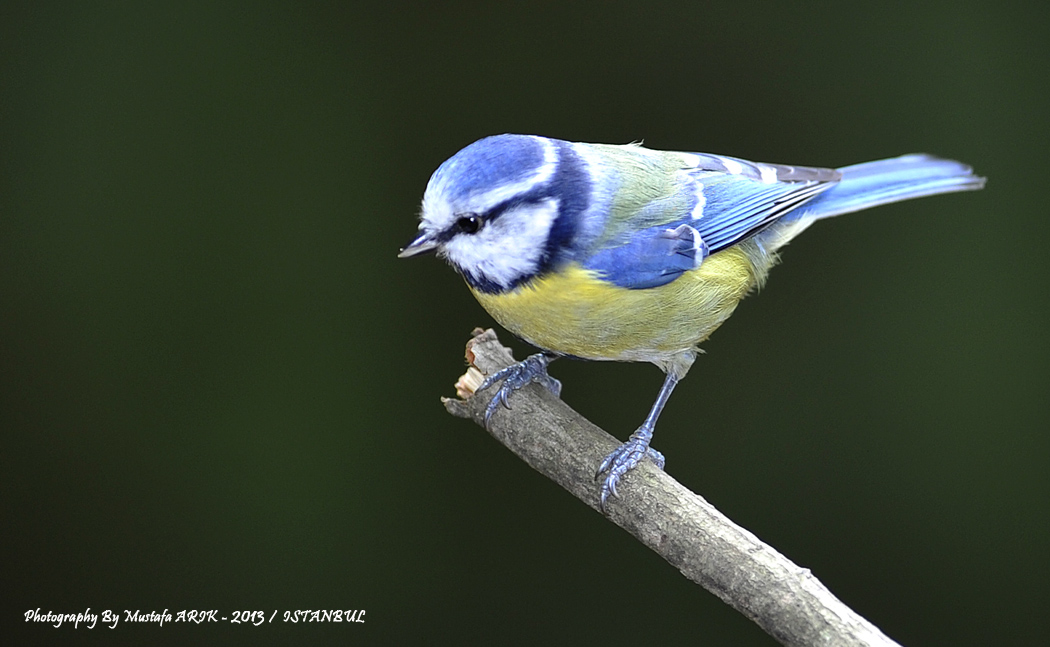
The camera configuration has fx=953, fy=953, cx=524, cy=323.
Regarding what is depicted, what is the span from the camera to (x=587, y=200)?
1.89m

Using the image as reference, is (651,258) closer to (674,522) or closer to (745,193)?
(745,193)

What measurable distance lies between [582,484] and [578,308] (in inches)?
14.1

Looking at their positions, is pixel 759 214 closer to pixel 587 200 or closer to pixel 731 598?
pixel 587 200

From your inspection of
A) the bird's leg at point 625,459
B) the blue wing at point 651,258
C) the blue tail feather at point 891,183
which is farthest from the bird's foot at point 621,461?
the blue tail feather at point 891,183

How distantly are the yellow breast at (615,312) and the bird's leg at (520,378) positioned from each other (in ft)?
0.57

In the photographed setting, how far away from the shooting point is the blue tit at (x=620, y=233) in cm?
173

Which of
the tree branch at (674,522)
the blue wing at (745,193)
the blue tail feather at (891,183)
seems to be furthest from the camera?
the blue tail feather at (891,183)

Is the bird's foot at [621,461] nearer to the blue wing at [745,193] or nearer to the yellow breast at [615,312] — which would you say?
the yellow breast at [615,312]

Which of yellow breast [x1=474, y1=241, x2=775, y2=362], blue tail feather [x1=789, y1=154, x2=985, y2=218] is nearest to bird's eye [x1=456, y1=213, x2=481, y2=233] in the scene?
yellow breast [x1=474, y1=241, x2=775, y2=362]

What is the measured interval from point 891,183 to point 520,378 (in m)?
1.09

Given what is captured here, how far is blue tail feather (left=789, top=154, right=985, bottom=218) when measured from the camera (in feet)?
7.87

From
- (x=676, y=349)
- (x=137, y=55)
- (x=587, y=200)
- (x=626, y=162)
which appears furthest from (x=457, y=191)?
(x=137, y=55)

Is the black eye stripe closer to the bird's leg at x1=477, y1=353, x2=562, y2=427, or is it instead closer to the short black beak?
the short black beak

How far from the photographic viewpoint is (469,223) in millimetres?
1721
